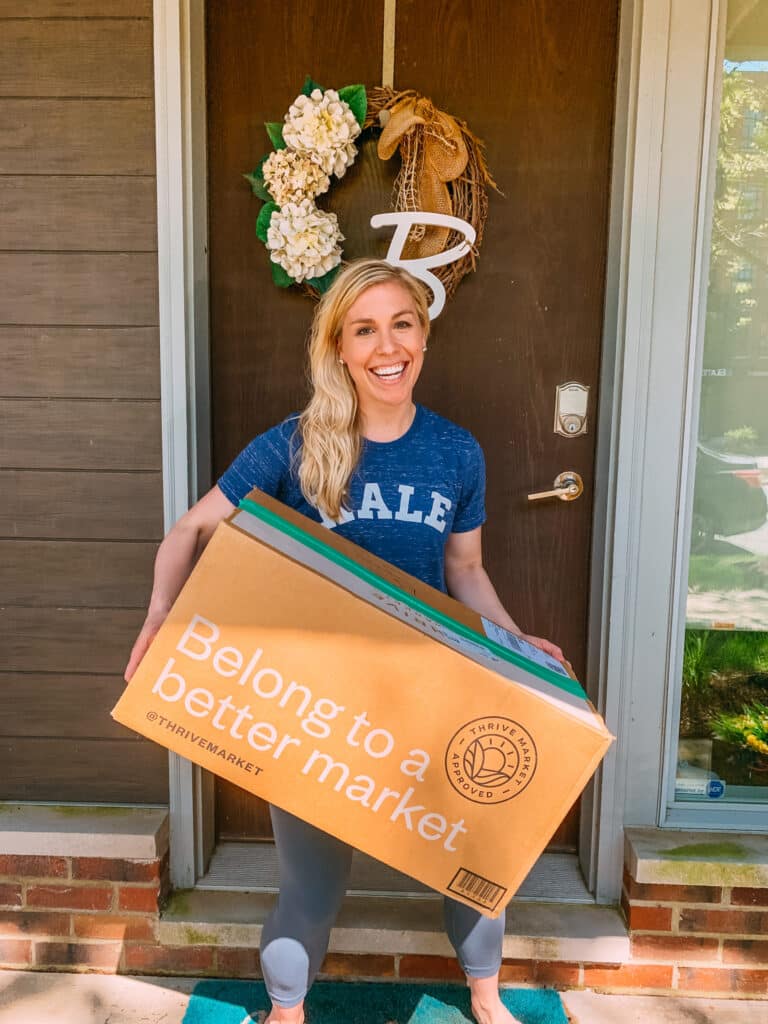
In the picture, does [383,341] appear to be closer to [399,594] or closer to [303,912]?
[399,594]

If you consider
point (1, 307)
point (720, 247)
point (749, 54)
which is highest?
point (749, 54)

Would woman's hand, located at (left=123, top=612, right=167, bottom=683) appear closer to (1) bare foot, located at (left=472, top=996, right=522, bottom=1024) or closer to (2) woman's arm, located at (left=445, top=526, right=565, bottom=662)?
(2) woman's arm, located at (left=445, top=526, right=565, bottom=662)

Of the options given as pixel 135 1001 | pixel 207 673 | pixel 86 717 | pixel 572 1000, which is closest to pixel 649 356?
pixel 207 673

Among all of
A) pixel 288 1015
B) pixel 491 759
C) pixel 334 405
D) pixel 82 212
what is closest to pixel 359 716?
pixel 491 759

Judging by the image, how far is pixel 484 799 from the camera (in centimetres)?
118

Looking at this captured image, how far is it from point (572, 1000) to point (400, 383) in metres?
1.41

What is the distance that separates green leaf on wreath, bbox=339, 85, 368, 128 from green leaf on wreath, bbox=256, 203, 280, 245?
10.4 inches

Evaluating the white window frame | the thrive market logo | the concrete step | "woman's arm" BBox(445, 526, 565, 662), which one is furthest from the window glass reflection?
the thrive market logo

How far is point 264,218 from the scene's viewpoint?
72.2 inches

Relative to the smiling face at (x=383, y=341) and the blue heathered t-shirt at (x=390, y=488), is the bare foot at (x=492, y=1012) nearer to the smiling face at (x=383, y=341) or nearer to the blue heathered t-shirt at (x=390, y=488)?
the blue heathered t-shirt at (x=390, y=488)

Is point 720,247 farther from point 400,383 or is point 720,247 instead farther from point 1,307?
point 1,307

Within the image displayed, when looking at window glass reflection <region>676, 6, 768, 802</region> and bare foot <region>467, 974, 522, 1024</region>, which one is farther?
window glass reflection <region>676, 6, 768, 802</region>

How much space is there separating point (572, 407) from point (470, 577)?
0.58 meters

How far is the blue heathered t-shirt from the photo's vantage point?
1.46 m
